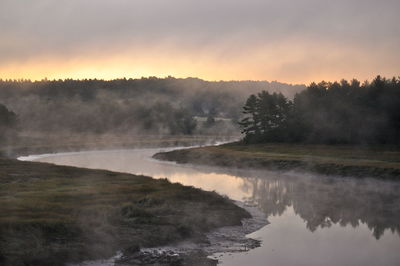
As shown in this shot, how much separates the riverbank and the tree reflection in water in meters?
2.42

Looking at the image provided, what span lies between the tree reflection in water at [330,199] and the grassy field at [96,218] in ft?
20.5

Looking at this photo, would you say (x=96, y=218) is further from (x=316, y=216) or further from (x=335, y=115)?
(x=335, y=115)

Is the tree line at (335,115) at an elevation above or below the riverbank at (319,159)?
above

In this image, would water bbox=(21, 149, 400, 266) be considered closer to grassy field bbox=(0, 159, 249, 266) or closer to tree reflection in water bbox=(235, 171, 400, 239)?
tree reflection in water bbox=(235, 171, 400, 239)

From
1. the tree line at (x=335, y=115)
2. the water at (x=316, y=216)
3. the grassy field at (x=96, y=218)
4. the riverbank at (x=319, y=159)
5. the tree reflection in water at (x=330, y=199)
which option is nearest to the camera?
the grassy field at (x=96, y=218)

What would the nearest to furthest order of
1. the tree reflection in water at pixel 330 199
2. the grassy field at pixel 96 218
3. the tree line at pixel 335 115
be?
the grassy field at pixel 96 218 < the tree reflection in water at pixel 330 199 < the tree line at pixel 335 115

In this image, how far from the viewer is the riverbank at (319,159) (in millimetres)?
66875

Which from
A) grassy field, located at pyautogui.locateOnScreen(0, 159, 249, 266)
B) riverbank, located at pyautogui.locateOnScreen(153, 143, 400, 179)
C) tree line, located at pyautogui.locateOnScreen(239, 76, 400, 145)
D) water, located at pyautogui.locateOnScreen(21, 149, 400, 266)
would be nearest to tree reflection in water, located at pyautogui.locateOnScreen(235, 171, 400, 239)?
water, located at pyautogui.locateOnScreen(21, 149, 400, 266)

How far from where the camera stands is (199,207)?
39906 millimetres

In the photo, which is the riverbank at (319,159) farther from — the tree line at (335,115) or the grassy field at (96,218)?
the grassy field at (96,218)

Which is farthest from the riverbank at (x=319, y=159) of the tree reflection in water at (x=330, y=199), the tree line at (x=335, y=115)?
the tree line at (x=335, y=115)

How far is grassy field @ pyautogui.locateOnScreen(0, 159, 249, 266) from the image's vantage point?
26.4 metres

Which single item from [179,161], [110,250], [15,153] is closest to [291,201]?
[110,250]

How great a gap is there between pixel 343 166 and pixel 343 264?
43.3 m
